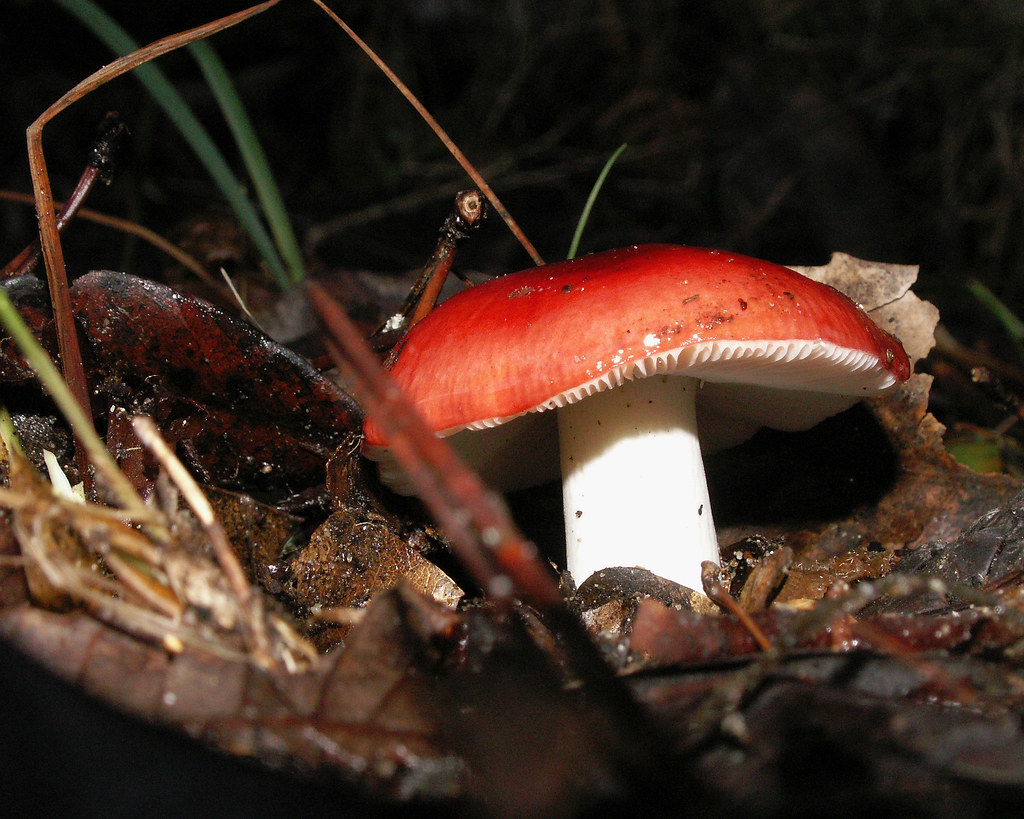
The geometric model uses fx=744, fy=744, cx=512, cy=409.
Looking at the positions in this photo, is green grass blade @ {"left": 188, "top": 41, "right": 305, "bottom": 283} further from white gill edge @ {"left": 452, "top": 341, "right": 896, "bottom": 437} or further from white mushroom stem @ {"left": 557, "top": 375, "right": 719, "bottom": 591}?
white gill edge @ {"left": 452, "top": 341, "right": 896, "bottom": 437}

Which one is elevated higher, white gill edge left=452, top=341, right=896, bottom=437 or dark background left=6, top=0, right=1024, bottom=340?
dark background left=6, top=0, right=1024, bottom=340

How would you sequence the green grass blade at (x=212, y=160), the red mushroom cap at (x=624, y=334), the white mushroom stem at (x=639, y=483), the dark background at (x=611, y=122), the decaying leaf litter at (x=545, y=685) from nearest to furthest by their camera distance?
the decaying leaf litter at (x=545, y=685)
the red mushroom cap at (x=624, y=334)
the white mushroom stem at (x=639, y=483)
the green grass blade at (x=212, y=160)
the dark background at (x=611, y=122)

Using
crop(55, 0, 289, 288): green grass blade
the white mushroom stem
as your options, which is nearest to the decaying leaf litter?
the white mushroom stem

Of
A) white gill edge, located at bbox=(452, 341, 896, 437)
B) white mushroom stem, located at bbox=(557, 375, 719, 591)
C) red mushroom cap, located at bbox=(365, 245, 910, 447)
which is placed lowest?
white mushroom stem, located at bbox=(557, 375, 719, 591)

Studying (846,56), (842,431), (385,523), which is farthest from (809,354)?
(846,56)

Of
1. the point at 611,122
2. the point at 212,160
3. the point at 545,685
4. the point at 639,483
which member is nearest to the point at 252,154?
the point at 212,160

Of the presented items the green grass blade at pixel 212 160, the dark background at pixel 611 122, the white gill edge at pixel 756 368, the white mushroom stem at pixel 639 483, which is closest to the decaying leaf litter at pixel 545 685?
the white mushroom stem at pixel 639 483

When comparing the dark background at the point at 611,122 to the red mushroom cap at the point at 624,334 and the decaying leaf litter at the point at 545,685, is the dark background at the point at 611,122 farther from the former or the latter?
the decaying leaf litter at the point at 545,685

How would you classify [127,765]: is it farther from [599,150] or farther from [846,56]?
[846,56]
